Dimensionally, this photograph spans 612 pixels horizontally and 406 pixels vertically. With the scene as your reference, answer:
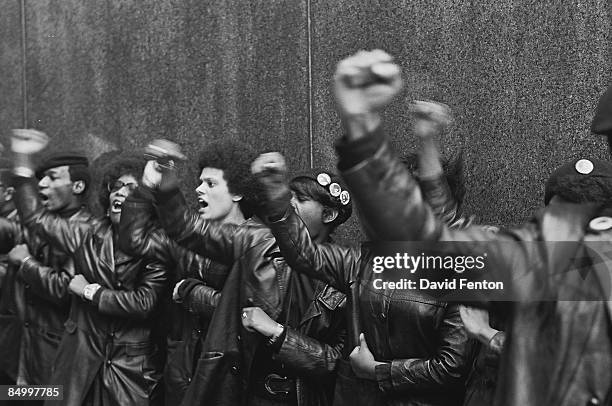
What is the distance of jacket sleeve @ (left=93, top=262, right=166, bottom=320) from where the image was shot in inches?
233

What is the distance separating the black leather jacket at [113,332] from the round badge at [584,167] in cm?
314

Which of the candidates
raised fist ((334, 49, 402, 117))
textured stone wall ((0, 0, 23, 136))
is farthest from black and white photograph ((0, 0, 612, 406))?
textured stone wall ((0, 0, 23, 136))

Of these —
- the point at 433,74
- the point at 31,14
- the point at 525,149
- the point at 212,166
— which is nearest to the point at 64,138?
the point at 31,14

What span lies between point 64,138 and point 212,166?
3.55 m

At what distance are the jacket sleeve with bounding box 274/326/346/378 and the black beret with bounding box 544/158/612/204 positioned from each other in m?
1.55

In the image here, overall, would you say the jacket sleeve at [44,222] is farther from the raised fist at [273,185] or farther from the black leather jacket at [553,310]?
the black leather jacket at [553,310]

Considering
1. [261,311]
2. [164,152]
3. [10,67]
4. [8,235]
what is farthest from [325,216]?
[10,67]

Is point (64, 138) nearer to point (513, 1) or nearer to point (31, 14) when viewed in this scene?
point (31, 14)

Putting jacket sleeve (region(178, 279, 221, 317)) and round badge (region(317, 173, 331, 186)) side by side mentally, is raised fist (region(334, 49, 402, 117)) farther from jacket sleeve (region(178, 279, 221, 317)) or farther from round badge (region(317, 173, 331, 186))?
jacket sleeve (region(178, 279, 221, 317))

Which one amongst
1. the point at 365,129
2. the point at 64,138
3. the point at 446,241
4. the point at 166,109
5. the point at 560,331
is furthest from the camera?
the point at 64,138

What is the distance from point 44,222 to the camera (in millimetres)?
6551

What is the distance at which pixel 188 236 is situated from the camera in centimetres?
486

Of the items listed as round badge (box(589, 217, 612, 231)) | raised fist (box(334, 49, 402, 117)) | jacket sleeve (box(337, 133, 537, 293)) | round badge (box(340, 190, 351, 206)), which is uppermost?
raised fist (box(334, 49, 402, 117))

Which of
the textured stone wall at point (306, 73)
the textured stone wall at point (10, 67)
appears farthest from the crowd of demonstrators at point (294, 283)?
the textured stone wall at point (10, 67)
